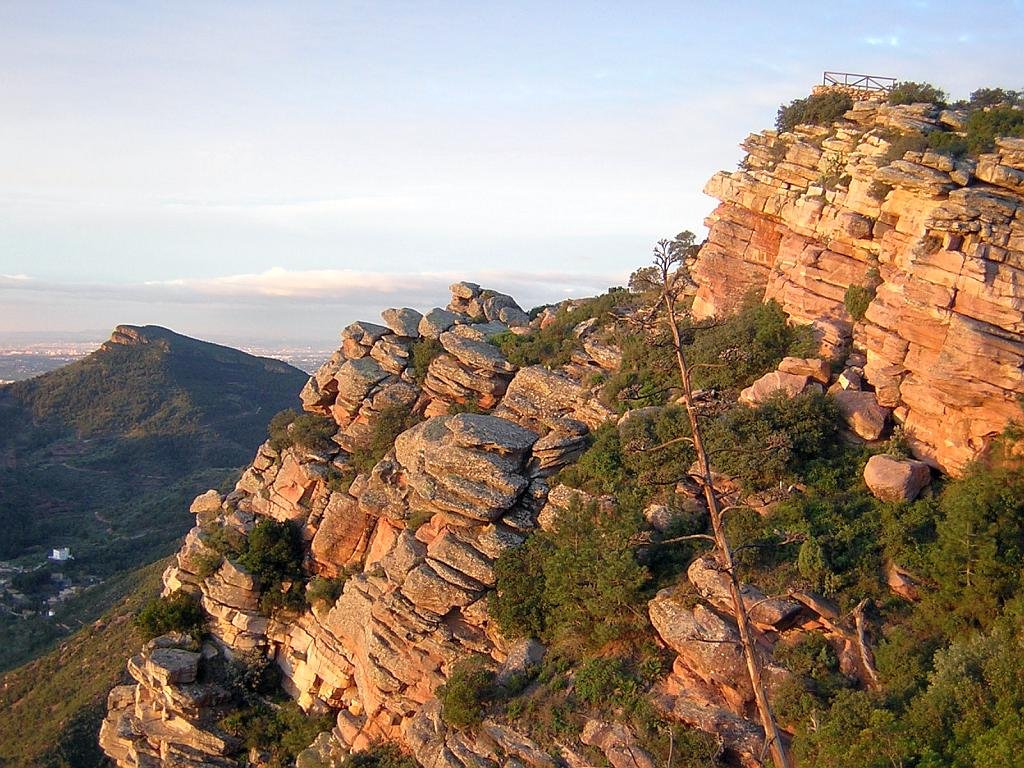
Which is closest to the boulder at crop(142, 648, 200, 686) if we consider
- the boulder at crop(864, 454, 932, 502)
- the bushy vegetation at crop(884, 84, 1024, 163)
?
the boulder at crop(864, 454, 932, 502)

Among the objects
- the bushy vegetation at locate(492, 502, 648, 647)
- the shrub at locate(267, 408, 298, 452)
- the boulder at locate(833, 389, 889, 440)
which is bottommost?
the bushy vegetation at locate(492, 502, 648, 647)

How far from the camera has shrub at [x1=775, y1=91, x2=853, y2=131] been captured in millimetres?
26797

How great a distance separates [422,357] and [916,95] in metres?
18.1

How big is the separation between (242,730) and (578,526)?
468 inches

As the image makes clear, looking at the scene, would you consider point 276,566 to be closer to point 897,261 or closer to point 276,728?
point 276,728

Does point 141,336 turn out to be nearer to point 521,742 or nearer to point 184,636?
point 184,636

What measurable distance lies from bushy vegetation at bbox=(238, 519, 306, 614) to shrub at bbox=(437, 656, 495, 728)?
8.68 metres

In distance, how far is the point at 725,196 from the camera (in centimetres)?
2667

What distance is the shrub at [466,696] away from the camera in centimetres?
1677

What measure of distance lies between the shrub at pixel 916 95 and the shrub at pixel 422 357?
1686 centimetres

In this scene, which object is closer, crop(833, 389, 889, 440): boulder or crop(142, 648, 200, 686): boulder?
crop(833, 389, 889, 440): boulder

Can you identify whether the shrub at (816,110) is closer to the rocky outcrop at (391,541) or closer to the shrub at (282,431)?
the rocky outcrop at (391,541)

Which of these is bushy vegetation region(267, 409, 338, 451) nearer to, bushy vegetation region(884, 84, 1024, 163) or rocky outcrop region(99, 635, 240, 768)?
rocky outcrop region(99, 635, 240, 768)

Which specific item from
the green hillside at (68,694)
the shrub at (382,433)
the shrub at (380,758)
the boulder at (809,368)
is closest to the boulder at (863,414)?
the boulder at (809,368)
